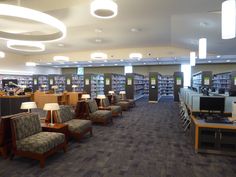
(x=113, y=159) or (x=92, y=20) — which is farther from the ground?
(x=92, y=20)

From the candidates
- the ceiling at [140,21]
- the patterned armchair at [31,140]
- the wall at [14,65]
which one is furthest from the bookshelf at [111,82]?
the patterned armchair at [31,140]

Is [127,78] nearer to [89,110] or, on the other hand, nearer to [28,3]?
[89,110]

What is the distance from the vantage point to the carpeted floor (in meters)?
3.02

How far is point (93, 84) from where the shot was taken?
13.4m

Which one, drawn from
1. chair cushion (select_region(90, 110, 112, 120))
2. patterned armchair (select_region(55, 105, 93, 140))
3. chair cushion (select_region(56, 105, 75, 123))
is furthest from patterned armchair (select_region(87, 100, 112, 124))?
chair cushion (select_region(56, 105, 75, 123))

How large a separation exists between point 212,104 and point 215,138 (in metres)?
0.89

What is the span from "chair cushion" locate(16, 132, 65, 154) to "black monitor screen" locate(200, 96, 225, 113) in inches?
136

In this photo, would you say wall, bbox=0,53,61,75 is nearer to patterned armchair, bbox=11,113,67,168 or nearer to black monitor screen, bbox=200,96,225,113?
patterned armchair, bbox=11,113,67,168

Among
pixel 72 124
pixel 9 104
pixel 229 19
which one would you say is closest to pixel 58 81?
pixel 9 104

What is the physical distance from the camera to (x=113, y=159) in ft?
11.7

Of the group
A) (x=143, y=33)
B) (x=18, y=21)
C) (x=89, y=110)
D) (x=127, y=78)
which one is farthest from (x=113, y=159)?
(x=127, y=78)

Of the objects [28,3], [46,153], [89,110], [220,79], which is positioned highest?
[28,3]

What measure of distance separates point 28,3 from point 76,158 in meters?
3.96

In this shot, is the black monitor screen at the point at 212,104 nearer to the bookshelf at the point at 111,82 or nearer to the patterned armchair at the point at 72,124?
the patterned armchair at the point at 72,124
